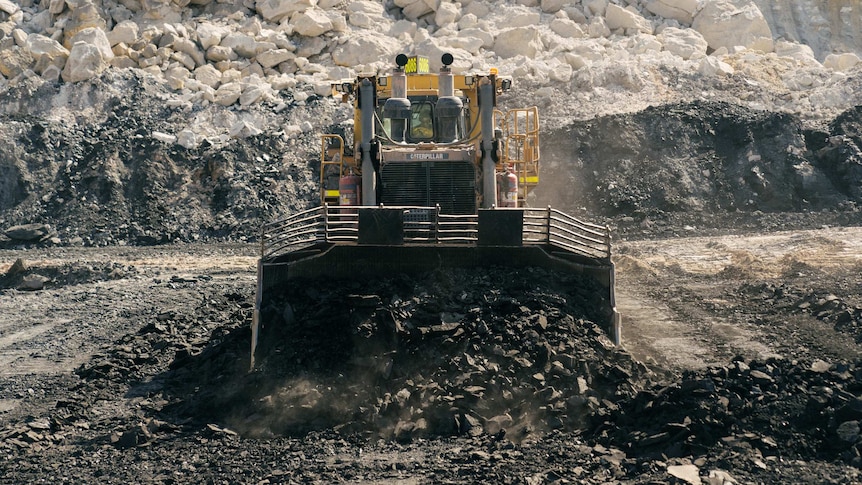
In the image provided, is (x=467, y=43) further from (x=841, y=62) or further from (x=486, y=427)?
(x=486, y=427)

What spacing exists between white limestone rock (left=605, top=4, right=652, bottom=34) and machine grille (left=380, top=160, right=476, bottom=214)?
74.7ft

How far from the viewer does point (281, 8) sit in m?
34.7

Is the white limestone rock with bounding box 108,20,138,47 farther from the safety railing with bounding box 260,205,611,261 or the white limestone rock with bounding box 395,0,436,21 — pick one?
the safety railing with bounding box 260,205,611,261

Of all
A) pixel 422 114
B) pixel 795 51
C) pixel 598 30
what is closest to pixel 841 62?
pixel 795 51

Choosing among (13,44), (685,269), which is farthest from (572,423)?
(13,44)

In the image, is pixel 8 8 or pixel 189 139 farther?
pixel 8 8

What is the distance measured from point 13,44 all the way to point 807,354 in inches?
1048

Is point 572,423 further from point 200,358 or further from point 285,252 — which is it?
point 200,358

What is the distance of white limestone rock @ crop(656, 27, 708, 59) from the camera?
3531 cm

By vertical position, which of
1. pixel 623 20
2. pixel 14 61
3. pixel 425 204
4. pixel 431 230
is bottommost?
pixel 431 230

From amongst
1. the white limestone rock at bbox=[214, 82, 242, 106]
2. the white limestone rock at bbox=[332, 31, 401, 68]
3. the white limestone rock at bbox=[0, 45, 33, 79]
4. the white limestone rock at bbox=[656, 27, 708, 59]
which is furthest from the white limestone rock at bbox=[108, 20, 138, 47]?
the white limestone rock at bbox=[656, 27, 708, 59]

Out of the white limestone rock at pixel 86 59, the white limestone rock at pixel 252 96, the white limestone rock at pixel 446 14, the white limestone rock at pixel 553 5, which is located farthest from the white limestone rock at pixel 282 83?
the white limestone rock at pixel 553 5

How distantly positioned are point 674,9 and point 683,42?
2108mm

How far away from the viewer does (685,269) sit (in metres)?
22.5
